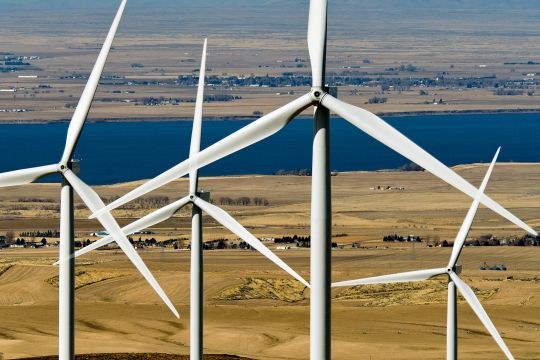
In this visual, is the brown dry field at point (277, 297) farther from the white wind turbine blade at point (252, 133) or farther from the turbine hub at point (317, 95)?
the turbine hub at point (317, 95)

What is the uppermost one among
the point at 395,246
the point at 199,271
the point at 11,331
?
the point at 395,246

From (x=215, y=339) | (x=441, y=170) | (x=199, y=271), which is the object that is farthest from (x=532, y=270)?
(x=441, y=170)

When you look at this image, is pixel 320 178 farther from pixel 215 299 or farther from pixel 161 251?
pixel 161 251

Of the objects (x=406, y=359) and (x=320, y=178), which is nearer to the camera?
(x=320, y=178)

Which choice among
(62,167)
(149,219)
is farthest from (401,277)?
(62,167)

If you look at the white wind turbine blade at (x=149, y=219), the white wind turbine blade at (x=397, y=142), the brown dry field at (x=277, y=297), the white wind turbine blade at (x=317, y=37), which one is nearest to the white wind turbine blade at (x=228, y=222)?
the white wind turbine blade at (x=149, y=219)

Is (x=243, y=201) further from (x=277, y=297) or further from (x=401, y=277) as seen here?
(x=401, y=277)

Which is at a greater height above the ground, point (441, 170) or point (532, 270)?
point (532, 270)
